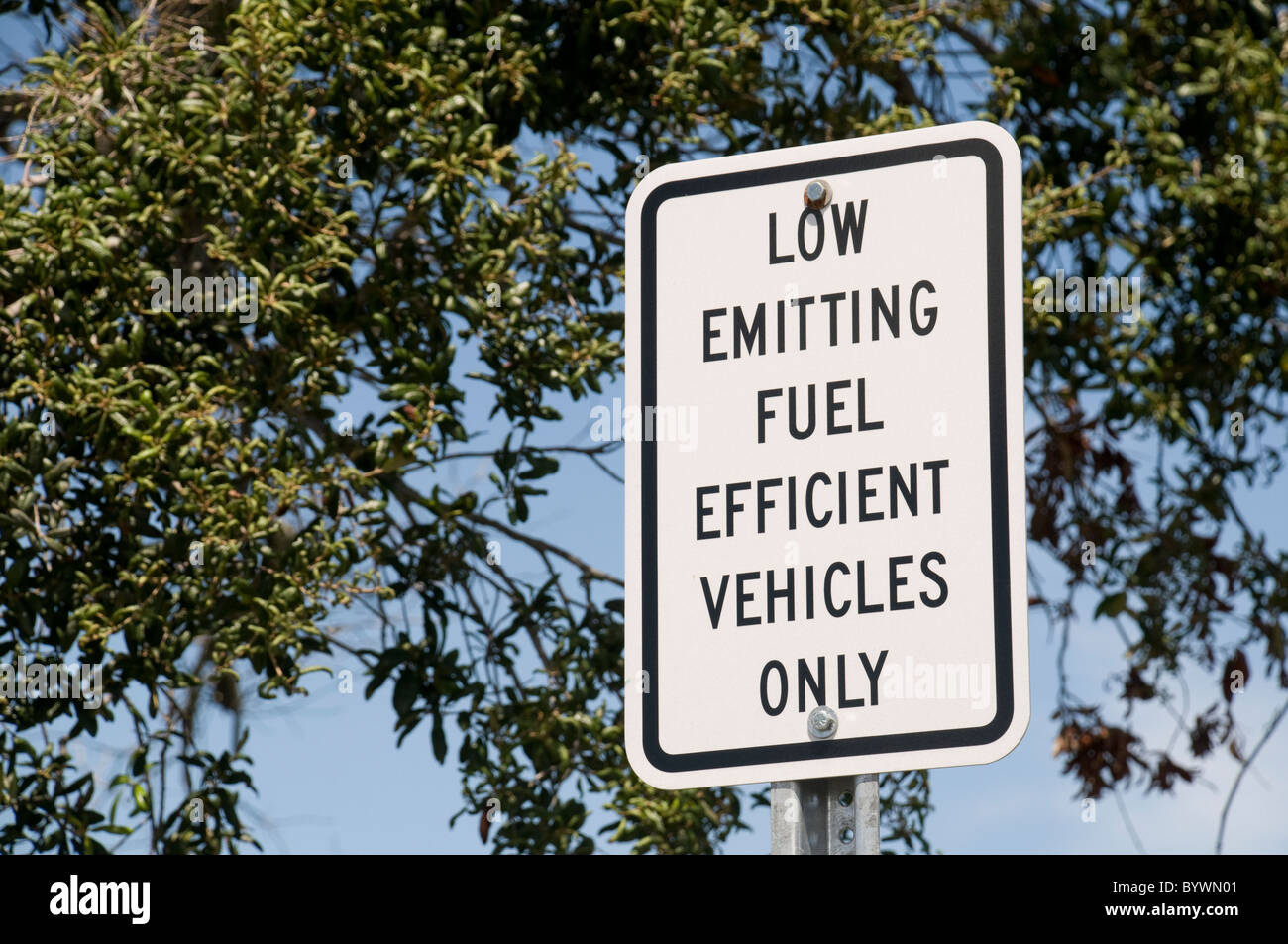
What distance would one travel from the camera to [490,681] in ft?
18.8

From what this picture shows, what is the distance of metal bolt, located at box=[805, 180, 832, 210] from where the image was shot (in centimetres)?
196

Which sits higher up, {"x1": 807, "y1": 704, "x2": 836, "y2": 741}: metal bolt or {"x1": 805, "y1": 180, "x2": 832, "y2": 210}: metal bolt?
{"x1": 805, "y1": 180, "x2": 832, "y2": 210}: metal bolt

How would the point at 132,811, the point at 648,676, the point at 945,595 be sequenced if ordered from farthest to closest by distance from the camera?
the point at 132,811, the point at 648,676, the point at 945,595

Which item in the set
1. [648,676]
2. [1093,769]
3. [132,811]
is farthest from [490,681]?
[648,676]

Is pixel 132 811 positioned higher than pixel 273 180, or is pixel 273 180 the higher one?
pixel 273 180

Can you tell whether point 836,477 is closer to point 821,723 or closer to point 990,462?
point 990,462

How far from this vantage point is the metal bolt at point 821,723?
178cm

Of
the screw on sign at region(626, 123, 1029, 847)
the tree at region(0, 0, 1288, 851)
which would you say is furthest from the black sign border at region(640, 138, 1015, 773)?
the tree at region(0, 0, 1288, 851)

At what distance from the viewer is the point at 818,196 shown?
1959mm

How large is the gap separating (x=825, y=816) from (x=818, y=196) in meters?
0.74

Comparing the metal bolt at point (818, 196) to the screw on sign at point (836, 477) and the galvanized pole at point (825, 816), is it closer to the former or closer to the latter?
the screw on sign at point (836, 477)

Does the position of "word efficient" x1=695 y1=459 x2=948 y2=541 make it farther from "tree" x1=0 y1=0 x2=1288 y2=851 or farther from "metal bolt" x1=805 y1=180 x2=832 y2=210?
"tree" x1=0 y1=0 x2=1288 y2=851

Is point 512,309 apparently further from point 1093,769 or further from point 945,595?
point 945,595

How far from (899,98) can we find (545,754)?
3.51 m
